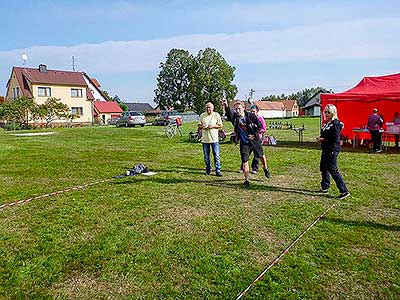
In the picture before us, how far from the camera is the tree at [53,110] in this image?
38.8 meters

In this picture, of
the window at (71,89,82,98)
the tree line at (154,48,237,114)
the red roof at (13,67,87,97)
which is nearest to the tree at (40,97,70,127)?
the red roof at (13,67,87,97)

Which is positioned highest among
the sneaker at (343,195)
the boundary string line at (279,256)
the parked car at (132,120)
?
the parked car at (132,120)

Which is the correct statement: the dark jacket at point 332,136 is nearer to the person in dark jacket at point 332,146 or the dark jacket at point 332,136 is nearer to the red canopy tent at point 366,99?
the person in dark jacket at point 332,146

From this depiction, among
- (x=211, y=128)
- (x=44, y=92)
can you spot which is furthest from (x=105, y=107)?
(x=211, y=128)

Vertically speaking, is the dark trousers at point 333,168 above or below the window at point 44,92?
below

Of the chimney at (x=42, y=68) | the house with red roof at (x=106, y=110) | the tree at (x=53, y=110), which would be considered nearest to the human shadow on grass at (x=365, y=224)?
the tree at (x=53, y=110)

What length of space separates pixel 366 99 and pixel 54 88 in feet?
128

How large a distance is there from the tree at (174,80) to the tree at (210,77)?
4383 mm

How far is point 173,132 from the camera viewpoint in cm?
1997

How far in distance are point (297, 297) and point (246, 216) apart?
2079mm

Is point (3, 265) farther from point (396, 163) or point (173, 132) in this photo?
point (173, 132)

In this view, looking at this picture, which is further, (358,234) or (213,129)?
(213,129)

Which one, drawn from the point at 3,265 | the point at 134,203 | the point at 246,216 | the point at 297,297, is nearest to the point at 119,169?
the point at 134,203

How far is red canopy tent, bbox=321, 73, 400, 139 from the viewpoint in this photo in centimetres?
1284
